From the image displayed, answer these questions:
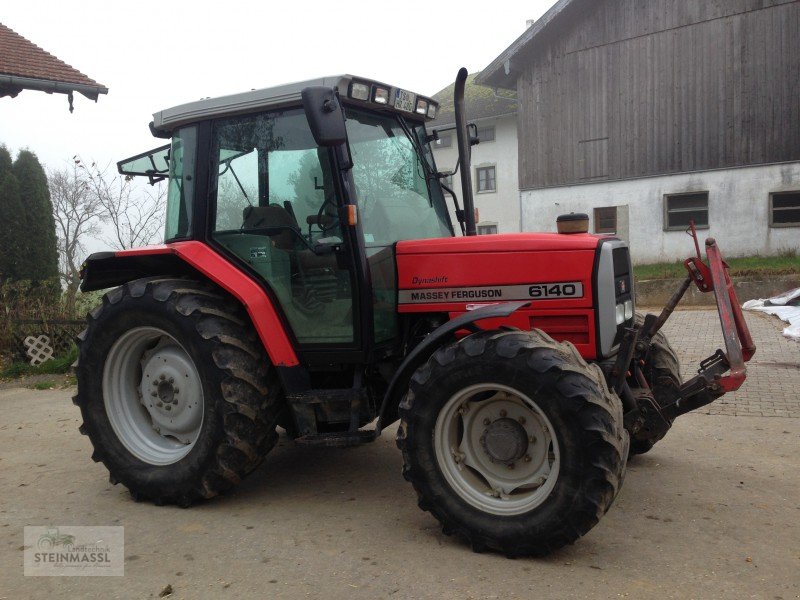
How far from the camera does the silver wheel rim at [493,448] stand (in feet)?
11.6

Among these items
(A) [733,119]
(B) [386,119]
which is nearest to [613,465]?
(B) [386,119]

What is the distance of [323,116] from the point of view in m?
3.65

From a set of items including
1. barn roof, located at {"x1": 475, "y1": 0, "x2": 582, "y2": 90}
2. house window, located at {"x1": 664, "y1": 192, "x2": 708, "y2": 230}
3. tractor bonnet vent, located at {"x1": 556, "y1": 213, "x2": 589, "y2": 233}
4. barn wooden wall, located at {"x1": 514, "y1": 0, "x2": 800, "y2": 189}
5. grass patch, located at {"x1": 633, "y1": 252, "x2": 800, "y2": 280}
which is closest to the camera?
tractor bonnet vent, located at {"x1": 556, "y1": 213, "x2": 589, "y2": 233}

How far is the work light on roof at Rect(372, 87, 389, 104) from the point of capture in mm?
4211

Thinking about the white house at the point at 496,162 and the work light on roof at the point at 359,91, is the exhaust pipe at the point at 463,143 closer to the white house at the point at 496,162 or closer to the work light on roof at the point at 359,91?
the work light on roof at the point at 359,91

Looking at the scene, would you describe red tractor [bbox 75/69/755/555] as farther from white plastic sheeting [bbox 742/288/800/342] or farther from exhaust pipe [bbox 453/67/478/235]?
white plastic sheeting [bbox 742/288/800/342]

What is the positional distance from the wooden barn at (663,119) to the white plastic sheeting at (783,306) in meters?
4.94

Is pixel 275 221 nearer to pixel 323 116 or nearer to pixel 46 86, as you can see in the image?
pixel 323 116


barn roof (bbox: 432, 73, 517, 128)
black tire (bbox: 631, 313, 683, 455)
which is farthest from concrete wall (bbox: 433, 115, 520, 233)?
black tire (bbox: 631, 313, 683, 455)

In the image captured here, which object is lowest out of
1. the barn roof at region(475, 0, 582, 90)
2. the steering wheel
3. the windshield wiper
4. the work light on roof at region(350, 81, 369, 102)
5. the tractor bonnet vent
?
the tractor bonnet vent

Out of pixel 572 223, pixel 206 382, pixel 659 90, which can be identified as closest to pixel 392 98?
pixel 572 223

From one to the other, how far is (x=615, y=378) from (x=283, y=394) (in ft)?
6.20

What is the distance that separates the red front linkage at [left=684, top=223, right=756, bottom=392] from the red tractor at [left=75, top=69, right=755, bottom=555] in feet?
0.05

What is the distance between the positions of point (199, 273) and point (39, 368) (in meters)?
6.22
